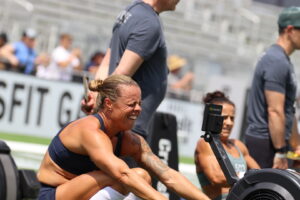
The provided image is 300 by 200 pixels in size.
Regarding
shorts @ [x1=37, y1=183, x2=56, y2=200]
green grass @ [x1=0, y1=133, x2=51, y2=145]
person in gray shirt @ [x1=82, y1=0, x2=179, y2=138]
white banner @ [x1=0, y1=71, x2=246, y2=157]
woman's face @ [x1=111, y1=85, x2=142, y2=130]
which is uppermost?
person in gray shirt @ [x1=82, y1=0, x2=179, y2=138]

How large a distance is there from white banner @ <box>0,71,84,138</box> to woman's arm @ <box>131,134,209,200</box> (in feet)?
26.7

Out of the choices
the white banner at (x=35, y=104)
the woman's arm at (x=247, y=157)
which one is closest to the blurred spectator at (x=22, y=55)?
the white banner at (x=35, y=104)

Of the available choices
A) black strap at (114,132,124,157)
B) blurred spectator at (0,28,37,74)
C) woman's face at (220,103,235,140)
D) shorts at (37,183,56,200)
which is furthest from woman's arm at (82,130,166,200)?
blurred spectator at (0,28,37,74)

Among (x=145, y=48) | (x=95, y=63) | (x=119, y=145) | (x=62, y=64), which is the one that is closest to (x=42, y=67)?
(x=62, y=64)

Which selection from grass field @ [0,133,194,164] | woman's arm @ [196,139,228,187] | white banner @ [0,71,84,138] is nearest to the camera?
woman's arm @ [196,139,228,187]

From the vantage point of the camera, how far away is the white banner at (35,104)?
40.3ft

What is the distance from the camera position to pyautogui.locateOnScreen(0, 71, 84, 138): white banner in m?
12.3

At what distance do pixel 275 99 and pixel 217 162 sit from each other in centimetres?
62

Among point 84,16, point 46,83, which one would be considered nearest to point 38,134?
point 46,83

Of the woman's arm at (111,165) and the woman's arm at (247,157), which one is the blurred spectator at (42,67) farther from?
the woman's arm at (111,165)

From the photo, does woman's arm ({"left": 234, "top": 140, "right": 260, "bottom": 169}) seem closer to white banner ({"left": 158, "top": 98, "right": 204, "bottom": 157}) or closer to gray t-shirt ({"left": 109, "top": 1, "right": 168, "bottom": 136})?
gray t-shirt ({"left": 109, "top": 1, "right": 168, "bottom": 136})

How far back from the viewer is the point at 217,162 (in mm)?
5234

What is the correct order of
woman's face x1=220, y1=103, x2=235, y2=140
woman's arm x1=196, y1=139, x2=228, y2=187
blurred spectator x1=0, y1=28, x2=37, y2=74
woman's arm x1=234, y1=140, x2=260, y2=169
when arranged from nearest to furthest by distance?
woman's arm x1=196, y1=139, x2=228, y2=187
woman's face x1=220, y1=103, x2=235, y2=140
woman's arm x1=234, y1=140, x2=260, y2=169
blurred spectator x1=0, y1=28, x2=37, y2=74

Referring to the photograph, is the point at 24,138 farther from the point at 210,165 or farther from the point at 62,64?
the point at 210,165
